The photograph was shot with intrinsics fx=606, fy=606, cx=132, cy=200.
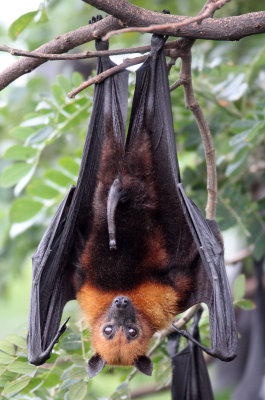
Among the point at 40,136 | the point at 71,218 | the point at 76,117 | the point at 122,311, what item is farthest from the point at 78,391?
the point at 76,117

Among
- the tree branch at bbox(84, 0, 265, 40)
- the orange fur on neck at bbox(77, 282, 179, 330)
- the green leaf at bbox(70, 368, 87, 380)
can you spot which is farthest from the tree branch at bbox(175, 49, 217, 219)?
the green leaf at bbox(70, 368, 87, 380)

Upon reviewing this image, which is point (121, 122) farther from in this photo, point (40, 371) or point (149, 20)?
point (40, 371)

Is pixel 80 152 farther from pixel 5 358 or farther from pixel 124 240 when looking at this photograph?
pixel 5 358

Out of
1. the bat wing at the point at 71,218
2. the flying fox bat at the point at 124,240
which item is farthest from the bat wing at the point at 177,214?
the bat wing at the point at 71,218

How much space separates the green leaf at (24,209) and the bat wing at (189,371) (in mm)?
1443

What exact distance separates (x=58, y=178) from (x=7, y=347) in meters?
1.61

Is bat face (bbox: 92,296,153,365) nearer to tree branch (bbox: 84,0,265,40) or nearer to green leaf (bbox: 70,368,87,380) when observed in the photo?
green leaf (bbox: 70,368,87,380)

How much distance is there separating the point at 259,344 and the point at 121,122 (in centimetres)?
351

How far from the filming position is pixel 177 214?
12.1ft

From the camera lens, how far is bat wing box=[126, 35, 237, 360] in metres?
3.37

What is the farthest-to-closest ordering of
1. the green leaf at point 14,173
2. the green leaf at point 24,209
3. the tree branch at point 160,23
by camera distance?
the green leaf at point 24,209 < the green leaf at point 14,173 < the tree branch at point 160,23

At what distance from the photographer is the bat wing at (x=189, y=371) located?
4051mm

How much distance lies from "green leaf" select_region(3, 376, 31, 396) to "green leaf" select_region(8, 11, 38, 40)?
2.16 meters

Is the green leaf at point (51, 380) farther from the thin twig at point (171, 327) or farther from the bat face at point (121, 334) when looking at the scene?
the thin twig at point (171, 327)
